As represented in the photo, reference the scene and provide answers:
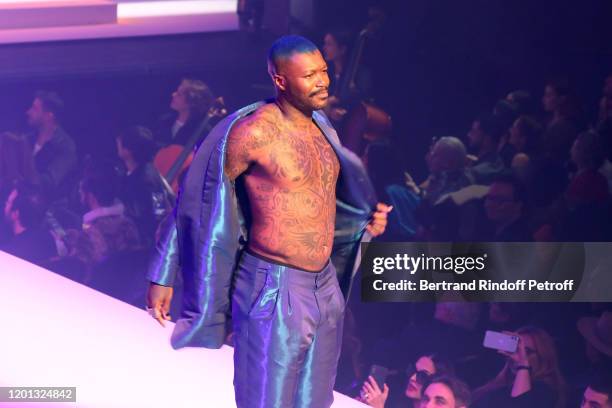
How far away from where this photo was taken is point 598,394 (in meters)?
3.98

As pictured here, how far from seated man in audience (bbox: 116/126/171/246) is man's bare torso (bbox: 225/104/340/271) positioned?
204 cm

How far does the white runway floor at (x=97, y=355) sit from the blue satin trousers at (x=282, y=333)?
99 cm

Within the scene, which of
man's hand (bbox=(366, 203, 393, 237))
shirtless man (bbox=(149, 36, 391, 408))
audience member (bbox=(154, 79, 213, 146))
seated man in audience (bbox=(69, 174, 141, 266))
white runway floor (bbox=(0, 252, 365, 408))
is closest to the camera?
shirtless man (bbox=(149, 36, 391, 408))

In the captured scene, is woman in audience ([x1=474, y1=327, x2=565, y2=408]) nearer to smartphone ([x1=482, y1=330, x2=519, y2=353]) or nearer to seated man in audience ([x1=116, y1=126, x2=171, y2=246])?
smartphone ([x1=482, y1=330, x2=519, y2=353])

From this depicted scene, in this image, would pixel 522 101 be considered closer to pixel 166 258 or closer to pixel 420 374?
pixel 420 374

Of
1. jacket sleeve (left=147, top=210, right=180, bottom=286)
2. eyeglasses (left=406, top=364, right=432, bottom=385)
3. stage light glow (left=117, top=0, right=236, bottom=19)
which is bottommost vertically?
eyeglasses (left=406, top=364, right=432, bottom=385)

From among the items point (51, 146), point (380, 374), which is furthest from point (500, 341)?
point (51, 146)

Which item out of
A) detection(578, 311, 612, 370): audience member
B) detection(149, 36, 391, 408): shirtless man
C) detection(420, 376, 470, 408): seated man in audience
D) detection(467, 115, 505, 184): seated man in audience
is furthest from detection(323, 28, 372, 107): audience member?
detection(149, 36, 391, 408): shirtless man

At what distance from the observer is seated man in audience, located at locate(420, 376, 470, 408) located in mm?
4090

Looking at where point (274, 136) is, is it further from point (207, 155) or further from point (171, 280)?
point (171, 280)

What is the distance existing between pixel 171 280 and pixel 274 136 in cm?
52

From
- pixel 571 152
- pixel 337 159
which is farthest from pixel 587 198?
pixel 337 159

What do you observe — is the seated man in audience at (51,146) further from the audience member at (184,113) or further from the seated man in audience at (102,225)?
the audience member at (184,113)

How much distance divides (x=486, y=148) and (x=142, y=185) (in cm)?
173
